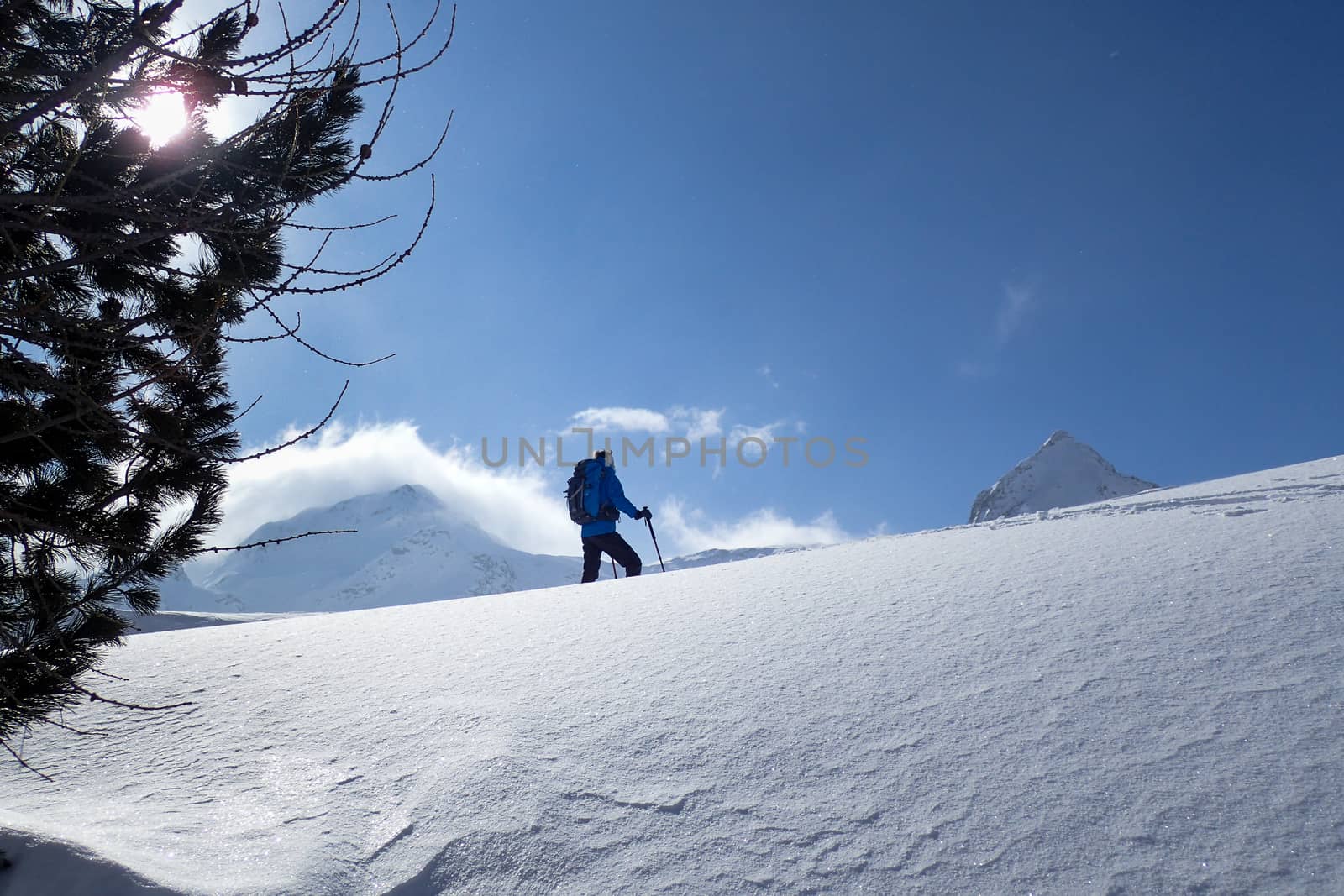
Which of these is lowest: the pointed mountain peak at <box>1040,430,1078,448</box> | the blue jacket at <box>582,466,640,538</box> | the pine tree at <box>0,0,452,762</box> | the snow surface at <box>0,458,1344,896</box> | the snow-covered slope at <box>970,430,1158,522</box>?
the snow surface at <box>0,458,1344,896</box>

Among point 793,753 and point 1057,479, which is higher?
point 1057,479

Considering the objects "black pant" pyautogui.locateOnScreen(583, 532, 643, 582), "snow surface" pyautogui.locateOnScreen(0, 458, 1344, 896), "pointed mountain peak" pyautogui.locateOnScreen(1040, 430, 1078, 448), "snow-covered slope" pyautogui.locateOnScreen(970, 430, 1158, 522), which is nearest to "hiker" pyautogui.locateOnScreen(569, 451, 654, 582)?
"black pant" pyautogui.locateOnScreen(583, 532, 643, 582)

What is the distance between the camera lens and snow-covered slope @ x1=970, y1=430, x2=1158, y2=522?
12206 cm

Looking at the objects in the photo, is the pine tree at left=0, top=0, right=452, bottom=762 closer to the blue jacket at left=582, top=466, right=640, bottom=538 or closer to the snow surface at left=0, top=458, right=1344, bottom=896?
the snow surface at left=0, top=458, right=1344, bottom=896

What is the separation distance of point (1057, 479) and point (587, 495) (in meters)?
138

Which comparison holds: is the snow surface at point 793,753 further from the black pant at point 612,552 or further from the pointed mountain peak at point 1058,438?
the pointed mountain peak at point 1058,438

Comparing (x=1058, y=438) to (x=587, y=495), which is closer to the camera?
(x=587, y=495)

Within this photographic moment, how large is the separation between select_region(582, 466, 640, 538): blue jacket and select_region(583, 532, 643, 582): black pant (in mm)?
51

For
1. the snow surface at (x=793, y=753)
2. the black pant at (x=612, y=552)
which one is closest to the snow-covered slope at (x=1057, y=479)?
the black pant at (x=612, y=552)

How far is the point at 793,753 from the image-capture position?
1.66m

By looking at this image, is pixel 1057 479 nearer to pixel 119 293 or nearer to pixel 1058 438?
pixel 1058 438

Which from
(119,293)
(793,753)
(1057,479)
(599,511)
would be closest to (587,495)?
(599,511)

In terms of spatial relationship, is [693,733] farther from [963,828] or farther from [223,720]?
[223,720]

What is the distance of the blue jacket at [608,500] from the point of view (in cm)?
673
